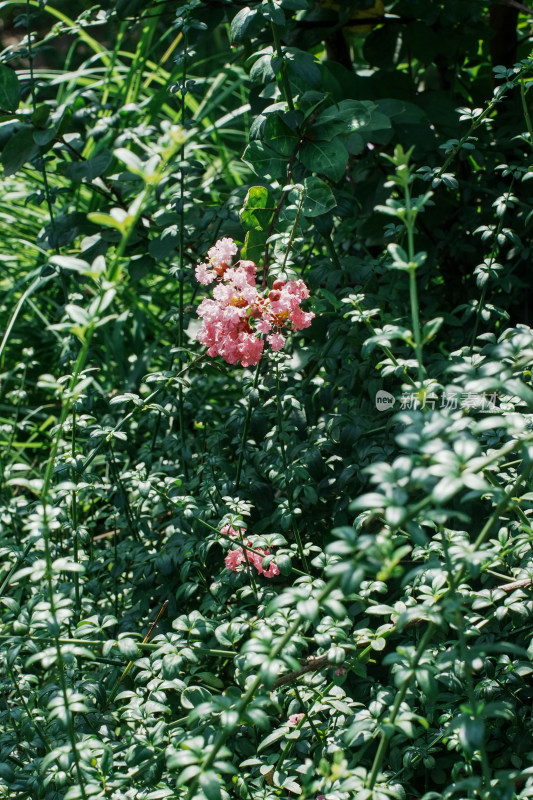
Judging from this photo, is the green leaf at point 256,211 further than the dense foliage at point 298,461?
Yes

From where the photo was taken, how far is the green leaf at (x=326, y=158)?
1560 millimetres

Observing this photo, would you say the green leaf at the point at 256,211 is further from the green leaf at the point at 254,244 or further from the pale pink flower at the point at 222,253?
the pale pink flower at the point at 222,253

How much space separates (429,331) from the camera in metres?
0.94

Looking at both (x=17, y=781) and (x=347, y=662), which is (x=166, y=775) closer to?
(x=17, y=781)

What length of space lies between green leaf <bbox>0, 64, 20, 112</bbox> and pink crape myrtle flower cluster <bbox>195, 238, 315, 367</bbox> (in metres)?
0.79

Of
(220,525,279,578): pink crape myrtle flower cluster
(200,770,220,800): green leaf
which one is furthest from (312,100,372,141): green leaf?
(200,770,220,800): green leaf

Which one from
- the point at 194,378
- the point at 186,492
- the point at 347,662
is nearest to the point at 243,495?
the point at 186,492

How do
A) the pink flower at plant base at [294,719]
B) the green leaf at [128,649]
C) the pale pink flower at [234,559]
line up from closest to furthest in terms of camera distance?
the green leaf at [128,649], the pink flower at plant base at [294,719], the pale pink flower at [234,559]

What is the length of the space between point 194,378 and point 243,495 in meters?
0.58

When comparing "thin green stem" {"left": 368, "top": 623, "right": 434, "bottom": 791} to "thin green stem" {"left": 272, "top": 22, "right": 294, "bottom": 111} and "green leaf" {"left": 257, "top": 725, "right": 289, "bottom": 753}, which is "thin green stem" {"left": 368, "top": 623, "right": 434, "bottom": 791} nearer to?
"green leaf" {"left": 257, "top": 725, "right": 289, "bottom": 753}

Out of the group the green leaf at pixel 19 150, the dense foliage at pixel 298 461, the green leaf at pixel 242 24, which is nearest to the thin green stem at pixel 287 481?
the dense foliage at pixel 298 461

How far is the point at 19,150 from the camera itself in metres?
1.81

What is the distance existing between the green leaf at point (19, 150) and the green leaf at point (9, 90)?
0.07 metres

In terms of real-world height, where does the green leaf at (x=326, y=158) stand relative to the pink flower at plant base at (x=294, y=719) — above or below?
above
